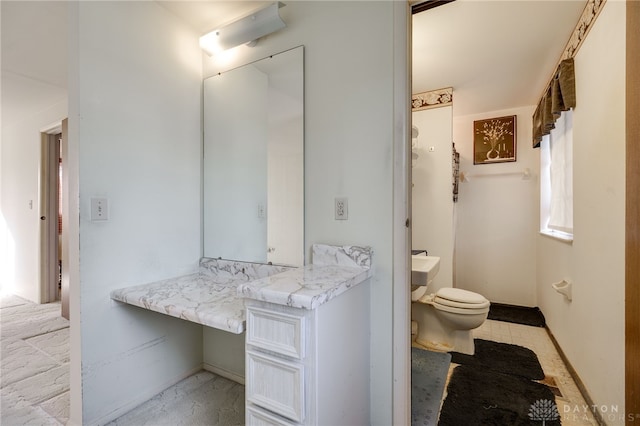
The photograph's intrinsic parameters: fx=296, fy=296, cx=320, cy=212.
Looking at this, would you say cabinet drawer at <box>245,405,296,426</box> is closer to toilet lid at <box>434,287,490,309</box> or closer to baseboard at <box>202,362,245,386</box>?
baseboard at <box>202,362,245,386</box>

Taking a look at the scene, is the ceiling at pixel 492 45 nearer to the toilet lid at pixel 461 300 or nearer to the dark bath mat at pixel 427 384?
the toilet lid at pixel 461 300

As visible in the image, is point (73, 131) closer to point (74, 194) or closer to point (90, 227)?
point (74, 194)

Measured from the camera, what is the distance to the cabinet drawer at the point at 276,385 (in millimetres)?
1001

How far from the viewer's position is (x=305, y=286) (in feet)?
3.62

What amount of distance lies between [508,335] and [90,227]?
3228 millimetres

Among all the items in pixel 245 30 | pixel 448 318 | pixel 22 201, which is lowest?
pixel 448 318

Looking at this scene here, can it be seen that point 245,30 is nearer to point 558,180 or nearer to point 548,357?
point 558,180

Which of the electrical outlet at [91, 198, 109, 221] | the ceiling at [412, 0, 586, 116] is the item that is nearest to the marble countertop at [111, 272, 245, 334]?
the electrical outlet at [91, 198, 109, 221]

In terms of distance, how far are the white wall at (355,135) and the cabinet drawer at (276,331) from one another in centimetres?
56

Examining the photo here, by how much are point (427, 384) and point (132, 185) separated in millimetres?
2121

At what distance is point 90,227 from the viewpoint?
1443 millimetres

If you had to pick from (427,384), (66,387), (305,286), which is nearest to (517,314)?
(427,384)

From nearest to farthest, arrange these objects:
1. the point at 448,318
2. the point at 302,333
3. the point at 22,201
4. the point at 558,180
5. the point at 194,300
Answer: the point at 302,333 → the point at 194,300 → the point at 448,318 → the point at 558,180 → the point at 22,201

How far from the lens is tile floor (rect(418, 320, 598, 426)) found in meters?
1.60
